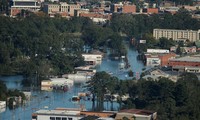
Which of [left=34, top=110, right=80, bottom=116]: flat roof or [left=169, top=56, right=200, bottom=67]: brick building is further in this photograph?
[left=169, top=56, right=200, bottom=67]: brick building

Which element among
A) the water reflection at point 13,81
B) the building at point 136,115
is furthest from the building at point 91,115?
the water reflection at point 13,81

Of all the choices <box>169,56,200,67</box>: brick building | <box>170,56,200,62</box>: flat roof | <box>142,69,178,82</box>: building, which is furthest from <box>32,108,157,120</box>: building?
<box>170,56,200,62</box>: flat roof

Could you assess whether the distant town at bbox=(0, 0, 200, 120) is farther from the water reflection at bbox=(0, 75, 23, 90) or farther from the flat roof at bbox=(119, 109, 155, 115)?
the water reflection at bbox=(0, 75, 23, 90)

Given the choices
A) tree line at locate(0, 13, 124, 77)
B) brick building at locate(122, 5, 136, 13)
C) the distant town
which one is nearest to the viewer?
the distant town

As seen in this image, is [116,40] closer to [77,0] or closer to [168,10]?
[168,10]

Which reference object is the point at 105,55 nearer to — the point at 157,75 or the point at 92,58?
the point at 92,58

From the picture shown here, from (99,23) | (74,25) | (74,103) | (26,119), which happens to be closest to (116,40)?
(74,25)

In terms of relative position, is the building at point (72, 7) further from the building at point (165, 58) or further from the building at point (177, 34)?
→ the building at point (165, 58)

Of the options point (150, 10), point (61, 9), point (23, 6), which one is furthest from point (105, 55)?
point (150, 10)
